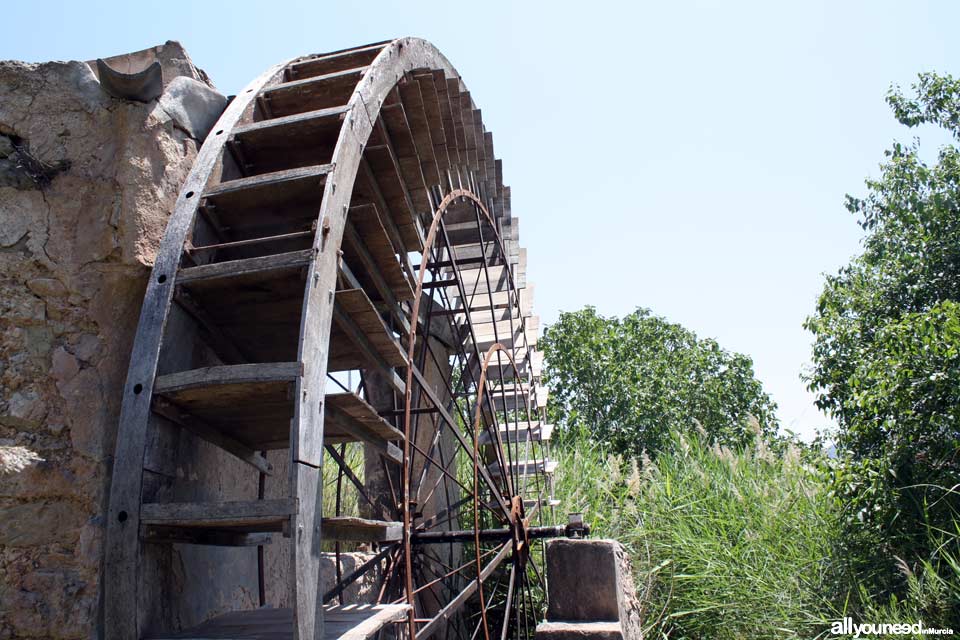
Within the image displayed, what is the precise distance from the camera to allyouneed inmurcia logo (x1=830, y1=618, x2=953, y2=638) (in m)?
4.57

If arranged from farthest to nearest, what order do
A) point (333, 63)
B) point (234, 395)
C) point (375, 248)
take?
point (333, 63) → point (375, 248) → point (234, 395)

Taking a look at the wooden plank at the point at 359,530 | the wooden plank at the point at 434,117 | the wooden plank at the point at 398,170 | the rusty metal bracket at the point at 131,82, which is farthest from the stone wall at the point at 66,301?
the wooden plank at the point at 434,117

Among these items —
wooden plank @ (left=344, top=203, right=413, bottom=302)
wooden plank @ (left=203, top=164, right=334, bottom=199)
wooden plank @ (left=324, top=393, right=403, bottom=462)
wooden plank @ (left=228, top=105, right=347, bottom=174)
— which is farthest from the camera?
wooden plank @ (left=344, top=203, right=413, bottom=302)

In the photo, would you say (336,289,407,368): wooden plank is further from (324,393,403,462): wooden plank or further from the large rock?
the large rock

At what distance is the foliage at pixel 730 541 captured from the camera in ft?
17.9

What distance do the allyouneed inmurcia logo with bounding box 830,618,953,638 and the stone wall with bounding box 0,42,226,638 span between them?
4.52 meters

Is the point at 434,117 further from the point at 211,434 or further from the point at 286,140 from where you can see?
the point at 211,434

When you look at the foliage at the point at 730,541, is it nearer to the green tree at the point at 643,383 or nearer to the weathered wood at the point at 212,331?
the weathered wood at the point at 212,331

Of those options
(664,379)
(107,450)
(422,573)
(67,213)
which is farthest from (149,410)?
(664,379)

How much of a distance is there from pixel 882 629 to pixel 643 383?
10.5m

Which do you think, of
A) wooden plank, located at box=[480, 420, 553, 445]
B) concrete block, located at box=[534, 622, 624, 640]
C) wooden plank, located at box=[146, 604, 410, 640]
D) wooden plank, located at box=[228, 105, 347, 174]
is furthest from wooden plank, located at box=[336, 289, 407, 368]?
wooden plank, located at box=[480, 420, 553, 445]

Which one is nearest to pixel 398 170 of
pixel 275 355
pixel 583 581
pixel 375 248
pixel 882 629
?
pixel 375 248

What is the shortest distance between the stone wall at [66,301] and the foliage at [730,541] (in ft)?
15.1

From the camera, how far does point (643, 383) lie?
1516 cm
